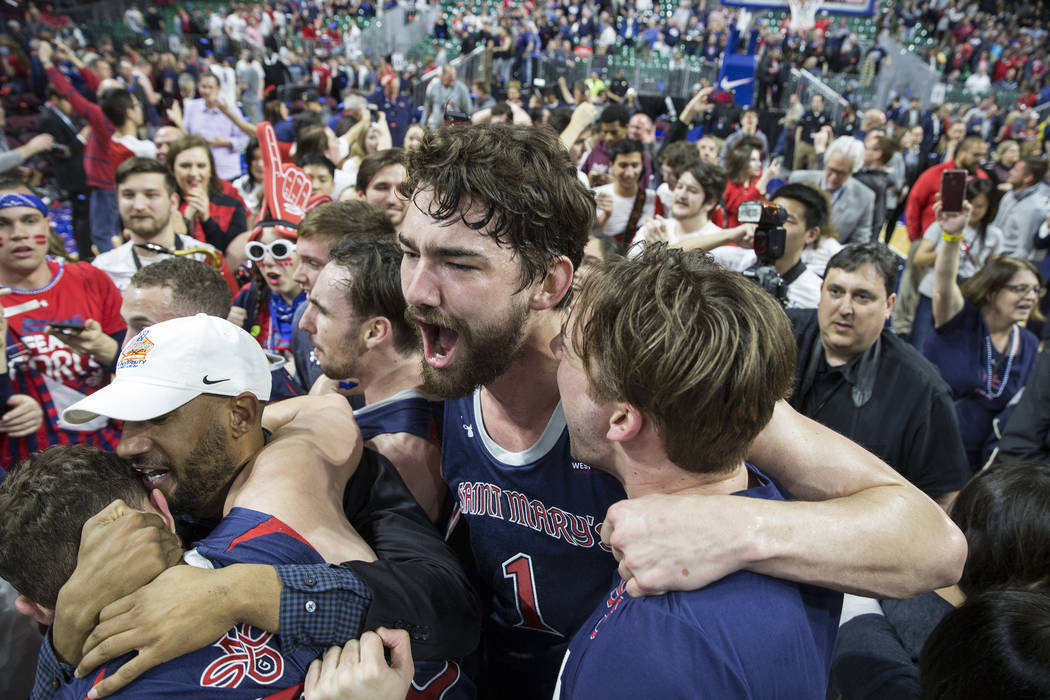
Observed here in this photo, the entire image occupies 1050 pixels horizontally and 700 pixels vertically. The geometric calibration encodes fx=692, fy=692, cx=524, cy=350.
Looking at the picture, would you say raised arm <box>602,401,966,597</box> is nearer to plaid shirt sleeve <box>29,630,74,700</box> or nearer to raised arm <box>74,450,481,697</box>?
raised arm <box>74,450,481,697</box>

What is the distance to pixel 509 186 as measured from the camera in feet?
5.75

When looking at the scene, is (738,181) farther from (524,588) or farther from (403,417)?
(524,588)

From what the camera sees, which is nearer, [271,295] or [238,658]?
[238,658]

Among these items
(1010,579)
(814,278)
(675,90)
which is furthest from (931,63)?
(1010,579)

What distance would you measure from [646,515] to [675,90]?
66.1ft

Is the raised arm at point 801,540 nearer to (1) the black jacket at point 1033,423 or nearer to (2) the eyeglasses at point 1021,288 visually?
(1) the black jacket at point 1033,423

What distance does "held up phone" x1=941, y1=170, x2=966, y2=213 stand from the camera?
12.3ft

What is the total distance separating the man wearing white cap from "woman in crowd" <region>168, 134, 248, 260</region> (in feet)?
11.9

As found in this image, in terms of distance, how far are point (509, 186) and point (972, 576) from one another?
1595mm

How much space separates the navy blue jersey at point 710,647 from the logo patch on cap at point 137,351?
51.0 inches

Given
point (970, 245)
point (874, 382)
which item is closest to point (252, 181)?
point (874, 382)

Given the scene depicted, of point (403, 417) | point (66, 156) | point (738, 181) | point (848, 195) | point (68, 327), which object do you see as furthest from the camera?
point (66, 156)

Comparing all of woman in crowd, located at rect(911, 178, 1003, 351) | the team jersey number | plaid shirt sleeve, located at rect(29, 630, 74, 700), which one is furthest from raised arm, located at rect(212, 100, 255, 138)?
plaid shirt sleeve, located at rect(29, 630, 74, 700)

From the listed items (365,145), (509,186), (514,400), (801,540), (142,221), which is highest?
(509,186)
